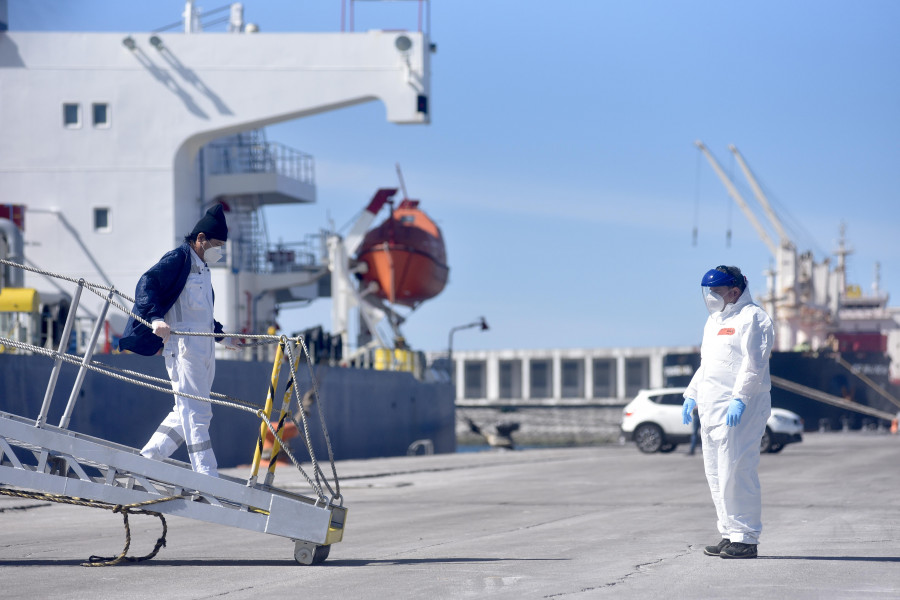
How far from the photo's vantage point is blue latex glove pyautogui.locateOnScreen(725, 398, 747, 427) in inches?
268

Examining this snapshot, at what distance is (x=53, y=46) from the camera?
25406mm

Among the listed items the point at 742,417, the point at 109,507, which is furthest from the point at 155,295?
the point at 742,417

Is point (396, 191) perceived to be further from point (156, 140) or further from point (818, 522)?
point (818, 522)

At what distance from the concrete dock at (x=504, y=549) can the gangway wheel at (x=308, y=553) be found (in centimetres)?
13

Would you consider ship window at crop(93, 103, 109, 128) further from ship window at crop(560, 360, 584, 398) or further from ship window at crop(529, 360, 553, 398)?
ship window at crop(529, 360, 553, 398)

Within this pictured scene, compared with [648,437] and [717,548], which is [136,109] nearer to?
[648,437]

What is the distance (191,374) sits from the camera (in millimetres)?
7039

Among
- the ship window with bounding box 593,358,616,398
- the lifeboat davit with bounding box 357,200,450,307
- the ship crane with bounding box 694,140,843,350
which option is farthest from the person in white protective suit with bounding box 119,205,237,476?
the ship window with bounding box 593,358,616,398

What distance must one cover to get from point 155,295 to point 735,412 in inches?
140

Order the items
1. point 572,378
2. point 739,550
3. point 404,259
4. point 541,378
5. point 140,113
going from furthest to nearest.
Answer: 1. point 541,378
2. point 572,378
3. point 404,259
4. point 140,113
5. point 739,550

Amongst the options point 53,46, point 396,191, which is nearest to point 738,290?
point 53,46

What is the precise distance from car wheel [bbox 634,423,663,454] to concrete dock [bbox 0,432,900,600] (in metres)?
11.7

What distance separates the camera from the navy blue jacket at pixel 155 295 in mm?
6945

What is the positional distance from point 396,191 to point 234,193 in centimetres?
627
